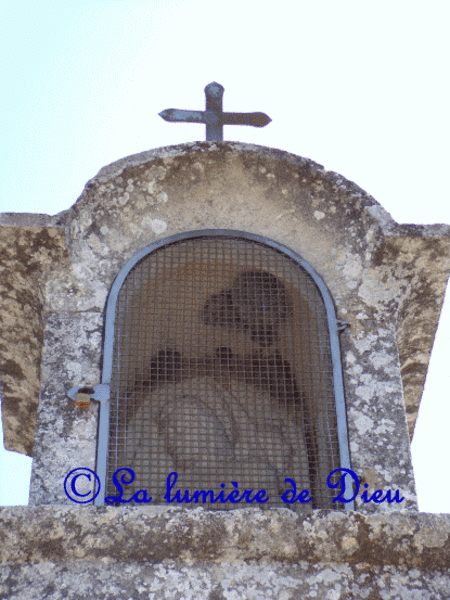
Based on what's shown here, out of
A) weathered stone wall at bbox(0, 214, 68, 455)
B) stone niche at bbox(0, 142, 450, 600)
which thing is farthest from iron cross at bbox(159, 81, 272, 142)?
weathered stone wall at bbox(0, 214, 68, 455)

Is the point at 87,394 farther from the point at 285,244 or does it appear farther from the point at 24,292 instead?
the point at 285,244

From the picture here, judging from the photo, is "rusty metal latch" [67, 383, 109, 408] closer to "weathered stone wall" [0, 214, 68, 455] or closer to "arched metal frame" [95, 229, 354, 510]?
"arched metal frame" [95, 229, 354, 510]

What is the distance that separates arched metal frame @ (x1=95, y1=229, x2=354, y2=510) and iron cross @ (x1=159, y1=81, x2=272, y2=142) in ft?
2.26

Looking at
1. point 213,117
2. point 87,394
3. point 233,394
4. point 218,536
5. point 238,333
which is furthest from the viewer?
point 233,394

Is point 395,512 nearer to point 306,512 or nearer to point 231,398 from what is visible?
point 306,512

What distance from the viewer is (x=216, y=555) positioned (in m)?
3.15

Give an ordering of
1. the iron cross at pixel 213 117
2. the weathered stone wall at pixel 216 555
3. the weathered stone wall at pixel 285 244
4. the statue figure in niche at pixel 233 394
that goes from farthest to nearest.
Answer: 1. the iron cross at pixel 213 117
2. the statue figure in niche at pixel 233 394
3. the weathered stone wall at pixel 285 244
4. the weathered stone wall at pixel 216 555

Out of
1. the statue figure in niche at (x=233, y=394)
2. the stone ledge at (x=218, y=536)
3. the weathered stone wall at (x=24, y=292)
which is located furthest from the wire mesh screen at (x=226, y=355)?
the stone ledge at (x=218, y=536)

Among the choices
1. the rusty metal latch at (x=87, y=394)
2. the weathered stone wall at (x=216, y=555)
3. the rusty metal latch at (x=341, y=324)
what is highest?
the rusty metal latch at (x=341, y=324)

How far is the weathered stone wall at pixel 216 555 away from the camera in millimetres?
3084

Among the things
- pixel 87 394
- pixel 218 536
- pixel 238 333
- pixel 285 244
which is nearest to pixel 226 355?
pixel 238 333

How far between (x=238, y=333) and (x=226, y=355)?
0.64ft

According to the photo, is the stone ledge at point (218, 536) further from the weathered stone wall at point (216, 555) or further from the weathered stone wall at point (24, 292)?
the weathered stone wall at point (24, 292)

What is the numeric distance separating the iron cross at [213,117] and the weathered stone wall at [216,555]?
7.75 ft
